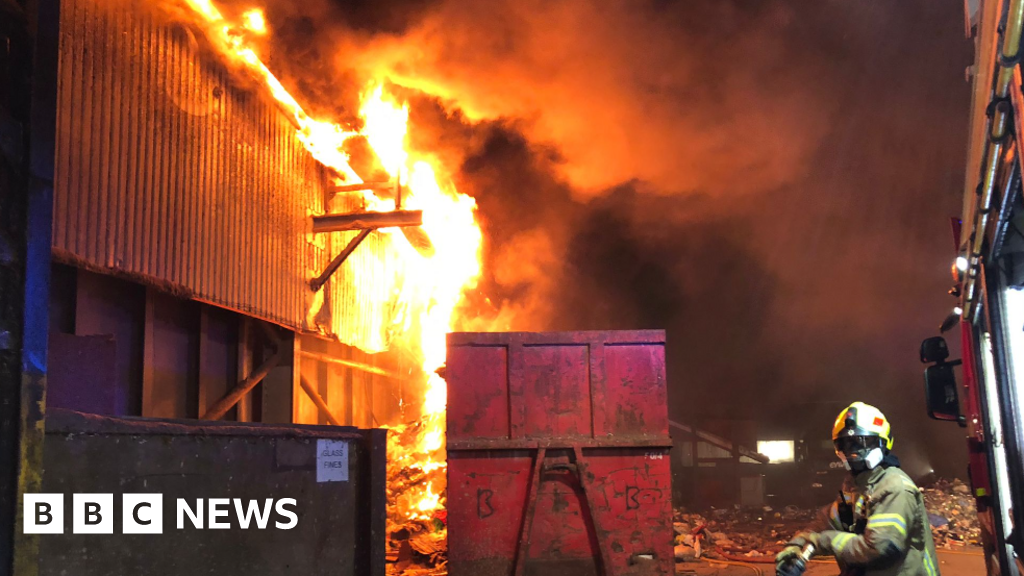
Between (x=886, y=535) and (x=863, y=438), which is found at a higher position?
(x=863, y=438)

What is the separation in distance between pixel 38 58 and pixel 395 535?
9.92 meters

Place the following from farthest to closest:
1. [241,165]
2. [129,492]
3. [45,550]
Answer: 1. [241,165]
2. [129,492]
3. [45,550]

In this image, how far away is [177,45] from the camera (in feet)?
28.1

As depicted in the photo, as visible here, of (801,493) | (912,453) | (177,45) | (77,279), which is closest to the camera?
(77,279)

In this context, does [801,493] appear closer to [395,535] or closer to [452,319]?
[452,319]

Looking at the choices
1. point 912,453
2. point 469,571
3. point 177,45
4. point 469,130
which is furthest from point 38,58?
point 912,453

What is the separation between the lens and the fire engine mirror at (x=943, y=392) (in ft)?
19.0

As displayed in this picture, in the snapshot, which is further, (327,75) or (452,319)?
(452,319)

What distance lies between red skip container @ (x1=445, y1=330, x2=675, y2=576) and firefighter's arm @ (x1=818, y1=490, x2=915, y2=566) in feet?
8.11

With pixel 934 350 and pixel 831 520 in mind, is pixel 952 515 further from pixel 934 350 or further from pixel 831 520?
pixel 831 520

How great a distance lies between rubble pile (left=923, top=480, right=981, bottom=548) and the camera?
12858 mm

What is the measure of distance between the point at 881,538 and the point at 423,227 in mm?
11778

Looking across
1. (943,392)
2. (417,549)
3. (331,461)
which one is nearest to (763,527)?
(417,549)

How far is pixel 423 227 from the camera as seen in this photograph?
14477mm
